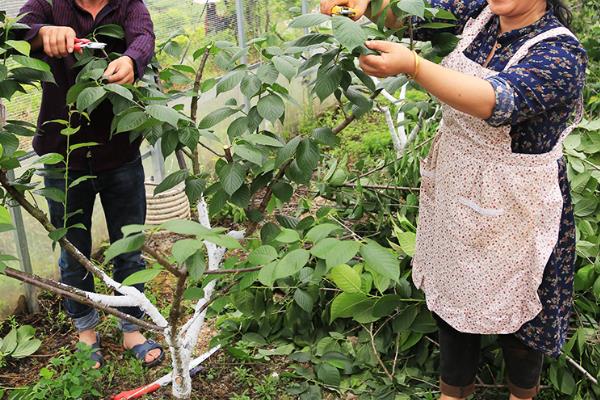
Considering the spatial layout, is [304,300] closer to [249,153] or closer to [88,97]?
[249,153]

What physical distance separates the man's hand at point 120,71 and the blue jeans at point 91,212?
1.41 ft

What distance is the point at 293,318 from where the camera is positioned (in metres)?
2.25

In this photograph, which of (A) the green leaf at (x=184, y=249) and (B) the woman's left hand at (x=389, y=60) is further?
(B) the woman's left hand at (x=389, y=60)

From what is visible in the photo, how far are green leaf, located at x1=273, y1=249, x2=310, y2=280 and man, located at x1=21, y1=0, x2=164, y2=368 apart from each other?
61 centimetres

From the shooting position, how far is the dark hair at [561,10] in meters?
1.43

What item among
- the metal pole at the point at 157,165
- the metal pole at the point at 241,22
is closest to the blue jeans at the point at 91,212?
the metal pole at the point at 157,165

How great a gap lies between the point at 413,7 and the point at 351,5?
27cm

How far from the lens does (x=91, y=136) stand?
74.7 inches

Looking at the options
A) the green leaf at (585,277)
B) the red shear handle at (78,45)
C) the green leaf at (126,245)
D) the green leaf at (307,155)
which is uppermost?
the red shear handle at (78,45)

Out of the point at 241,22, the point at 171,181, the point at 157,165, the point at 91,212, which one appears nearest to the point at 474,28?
the point at 171,181

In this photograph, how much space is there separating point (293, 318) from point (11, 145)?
1.10 metres

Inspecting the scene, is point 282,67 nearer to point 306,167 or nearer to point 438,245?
point 306,167

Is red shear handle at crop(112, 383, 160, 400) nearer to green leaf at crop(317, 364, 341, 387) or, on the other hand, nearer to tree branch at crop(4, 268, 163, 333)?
tree branch at crop(4, 268, 163, 333)

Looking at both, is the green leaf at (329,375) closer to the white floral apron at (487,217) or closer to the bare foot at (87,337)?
the white floral apron at (487,217)
